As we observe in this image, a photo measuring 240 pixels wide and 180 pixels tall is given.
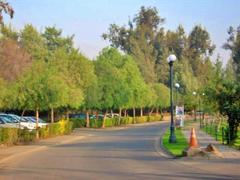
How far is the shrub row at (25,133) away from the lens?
3512 centimetres

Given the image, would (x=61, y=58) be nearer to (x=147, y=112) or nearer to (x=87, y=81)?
(x=87, y=81)

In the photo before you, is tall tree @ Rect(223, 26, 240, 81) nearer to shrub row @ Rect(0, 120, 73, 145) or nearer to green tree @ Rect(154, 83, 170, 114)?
green tree @ Rect(154, 83, 170, 114)

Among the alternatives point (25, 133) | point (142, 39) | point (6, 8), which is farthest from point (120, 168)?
point (142, 39)

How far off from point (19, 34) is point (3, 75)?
4771 centimetres

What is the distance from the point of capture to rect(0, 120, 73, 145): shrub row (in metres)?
35.1

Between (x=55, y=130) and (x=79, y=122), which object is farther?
(x=79, y=122)

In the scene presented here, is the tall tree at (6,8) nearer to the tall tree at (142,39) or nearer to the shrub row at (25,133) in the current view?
the shrub row at (25,133)

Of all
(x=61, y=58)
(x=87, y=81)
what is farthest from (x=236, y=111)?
(x=87, y=81)

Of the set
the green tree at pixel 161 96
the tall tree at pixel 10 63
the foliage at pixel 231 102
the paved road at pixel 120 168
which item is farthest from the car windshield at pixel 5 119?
the green tree at pixel 161 96

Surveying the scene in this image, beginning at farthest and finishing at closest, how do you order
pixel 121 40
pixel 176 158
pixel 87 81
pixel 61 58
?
pixel 121 40 < pixel 87 81 < pixel 61 58 < pixel 176 158

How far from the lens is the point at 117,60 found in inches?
3157

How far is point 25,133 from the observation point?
38.8m

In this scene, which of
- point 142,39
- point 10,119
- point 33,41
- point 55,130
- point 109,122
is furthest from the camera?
point 142,39

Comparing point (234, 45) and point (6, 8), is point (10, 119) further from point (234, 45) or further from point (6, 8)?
point (234, 45)
